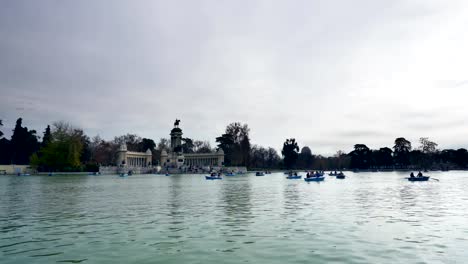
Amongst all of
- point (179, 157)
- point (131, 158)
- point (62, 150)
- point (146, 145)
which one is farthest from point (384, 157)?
point (62, 150)

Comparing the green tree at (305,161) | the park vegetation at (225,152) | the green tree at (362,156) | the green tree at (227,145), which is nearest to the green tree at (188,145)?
the park vegetation at (225,152)

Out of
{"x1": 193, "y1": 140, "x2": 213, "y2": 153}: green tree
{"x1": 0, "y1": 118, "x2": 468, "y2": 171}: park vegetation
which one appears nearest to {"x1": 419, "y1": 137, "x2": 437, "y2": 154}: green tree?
{"x1": 0, "y1": 118, "x2": 468, "y2": 171}: park vegetation

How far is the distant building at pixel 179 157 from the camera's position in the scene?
5022 inches

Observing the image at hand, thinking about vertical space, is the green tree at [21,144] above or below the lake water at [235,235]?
above

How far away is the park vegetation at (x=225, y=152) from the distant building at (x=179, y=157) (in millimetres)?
4564

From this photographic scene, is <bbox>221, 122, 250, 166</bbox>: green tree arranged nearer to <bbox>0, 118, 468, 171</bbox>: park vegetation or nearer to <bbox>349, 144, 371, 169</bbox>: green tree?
<bbox>0, 118, 468, 171</bbox>: park vegetation

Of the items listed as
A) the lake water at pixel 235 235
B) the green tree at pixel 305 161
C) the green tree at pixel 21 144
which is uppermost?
the green tree at pixel 21 144

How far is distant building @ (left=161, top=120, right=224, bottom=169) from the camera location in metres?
128

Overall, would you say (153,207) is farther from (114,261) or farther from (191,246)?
(114,261)

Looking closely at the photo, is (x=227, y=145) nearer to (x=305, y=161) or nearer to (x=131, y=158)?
(x=131, y=158)

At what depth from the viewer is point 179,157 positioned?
12762cm

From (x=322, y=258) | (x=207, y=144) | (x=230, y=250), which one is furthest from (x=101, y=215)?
(x=207, y=144)

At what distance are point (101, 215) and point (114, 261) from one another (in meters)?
10.5

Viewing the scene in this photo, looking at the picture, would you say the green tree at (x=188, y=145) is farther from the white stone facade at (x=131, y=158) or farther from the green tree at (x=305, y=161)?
the green tree at (x=305, y=161)
